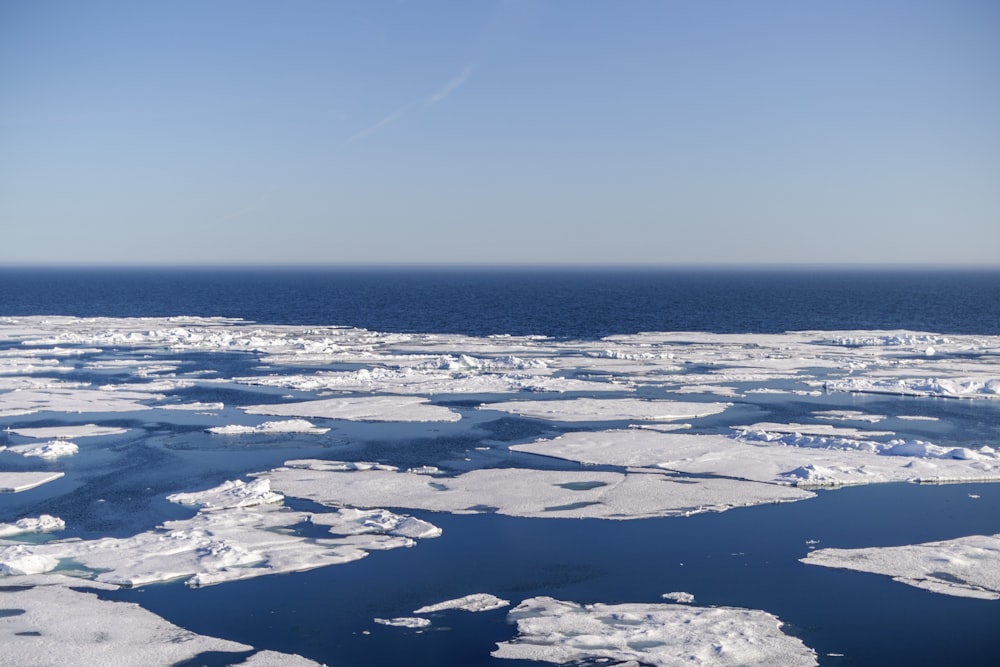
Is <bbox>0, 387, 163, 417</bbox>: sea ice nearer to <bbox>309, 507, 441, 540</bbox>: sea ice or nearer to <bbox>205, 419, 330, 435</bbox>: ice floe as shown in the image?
<bbox>205, 419, 330, 435</bbox>: ice floe

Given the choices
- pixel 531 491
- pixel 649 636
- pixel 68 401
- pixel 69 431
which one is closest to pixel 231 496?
pixel 531 491

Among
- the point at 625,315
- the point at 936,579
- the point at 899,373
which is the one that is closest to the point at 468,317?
the point at 625,315

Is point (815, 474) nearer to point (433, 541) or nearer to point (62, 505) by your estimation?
point (433, 541)

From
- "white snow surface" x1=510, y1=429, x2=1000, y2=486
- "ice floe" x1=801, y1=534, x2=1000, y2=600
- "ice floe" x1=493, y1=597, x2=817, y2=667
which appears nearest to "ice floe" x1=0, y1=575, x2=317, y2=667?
"ice floe" x1=493, y1=597, x2=817, y2=667

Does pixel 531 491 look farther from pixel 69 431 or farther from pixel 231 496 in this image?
pixel 69 431

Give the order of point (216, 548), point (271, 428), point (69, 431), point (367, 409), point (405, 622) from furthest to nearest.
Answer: point (367, 409)
point (271, 428)
point (69, 431)
point (216, 548)
point (405, 622)

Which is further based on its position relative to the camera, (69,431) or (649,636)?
(69,431)
